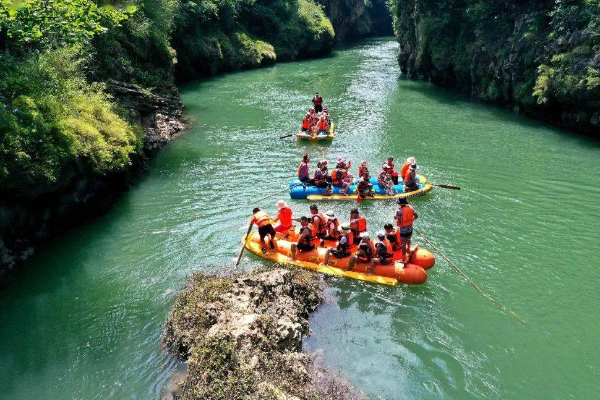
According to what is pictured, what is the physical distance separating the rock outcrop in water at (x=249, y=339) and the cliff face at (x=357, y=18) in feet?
202

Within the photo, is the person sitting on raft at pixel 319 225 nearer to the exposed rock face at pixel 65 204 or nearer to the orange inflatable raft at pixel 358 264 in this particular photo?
the orange inflatable raft at pixel 358 264

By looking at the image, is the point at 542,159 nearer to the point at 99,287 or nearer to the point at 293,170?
the point at 293,170

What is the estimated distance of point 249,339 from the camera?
27.2 ft

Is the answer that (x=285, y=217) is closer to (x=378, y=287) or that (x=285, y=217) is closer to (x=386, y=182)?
(x=378, y=287)

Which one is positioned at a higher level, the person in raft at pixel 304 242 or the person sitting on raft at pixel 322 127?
the person sitting on raft at pixel 322 127

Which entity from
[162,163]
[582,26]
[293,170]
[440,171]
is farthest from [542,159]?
[162,163]

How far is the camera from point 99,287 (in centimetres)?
1175

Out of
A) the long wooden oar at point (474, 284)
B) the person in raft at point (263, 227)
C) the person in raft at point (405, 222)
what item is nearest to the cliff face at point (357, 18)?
the person in raft at point (263, 227)

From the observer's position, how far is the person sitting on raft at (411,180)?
54.0 ft

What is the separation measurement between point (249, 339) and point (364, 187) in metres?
9.23

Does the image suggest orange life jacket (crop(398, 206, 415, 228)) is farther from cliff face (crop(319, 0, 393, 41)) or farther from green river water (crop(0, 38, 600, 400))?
cliff face (crop(319, 0, 393, 41))

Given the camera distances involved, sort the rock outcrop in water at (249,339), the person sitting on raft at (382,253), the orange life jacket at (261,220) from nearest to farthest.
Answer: the rock outcrop in water at (249,339) < the person sitting on raft at (382,253) < the orange life jacket at (261,220)

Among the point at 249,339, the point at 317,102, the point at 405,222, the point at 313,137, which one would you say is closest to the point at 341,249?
the point at 405,222

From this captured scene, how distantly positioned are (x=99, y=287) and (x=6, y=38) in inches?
387
